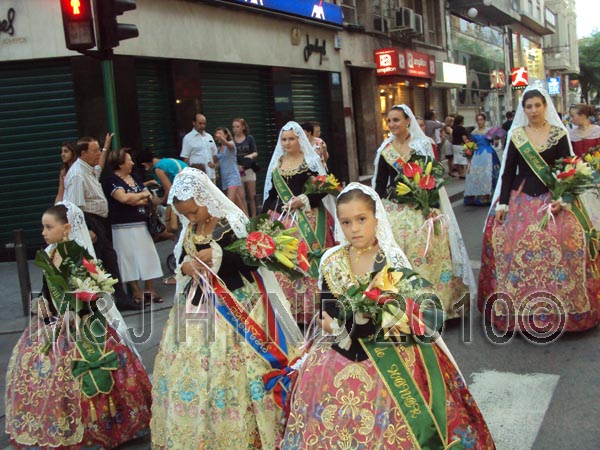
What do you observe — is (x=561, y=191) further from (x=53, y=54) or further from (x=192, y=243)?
(x=53, y=54)

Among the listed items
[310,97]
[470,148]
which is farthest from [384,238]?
[310,97]

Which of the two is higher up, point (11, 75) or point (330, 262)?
point (11, 75)

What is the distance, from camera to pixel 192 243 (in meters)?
4.30

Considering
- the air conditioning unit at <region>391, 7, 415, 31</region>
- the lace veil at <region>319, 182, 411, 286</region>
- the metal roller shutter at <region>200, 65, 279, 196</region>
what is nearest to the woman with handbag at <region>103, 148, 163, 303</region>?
the lace veil at <region>319, 182, 411, 286</region>

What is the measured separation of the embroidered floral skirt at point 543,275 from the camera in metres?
6.02

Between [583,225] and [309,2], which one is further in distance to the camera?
[309,2]

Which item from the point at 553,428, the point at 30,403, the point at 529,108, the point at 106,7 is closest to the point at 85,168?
the point at 106,7

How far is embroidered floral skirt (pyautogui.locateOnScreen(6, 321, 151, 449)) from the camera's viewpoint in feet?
14.4

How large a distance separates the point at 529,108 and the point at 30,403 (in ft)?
14.6

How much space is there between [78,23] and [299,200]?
2.97 meters

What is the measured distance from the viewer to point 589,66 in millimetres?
76688

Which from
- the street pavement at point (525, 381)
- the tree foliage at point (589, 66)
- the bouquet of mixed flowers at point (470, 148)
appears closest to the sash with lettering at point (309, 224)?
the street pavement at point (525, 381)

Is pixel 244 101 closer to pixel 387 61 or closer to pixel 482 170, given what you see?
pixel 482 170

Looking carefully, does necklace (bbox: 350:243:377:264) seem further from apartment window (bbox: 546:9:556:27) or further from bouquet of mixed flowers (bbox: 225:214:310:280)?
apartment window (bbox: 546:9:556:27)
